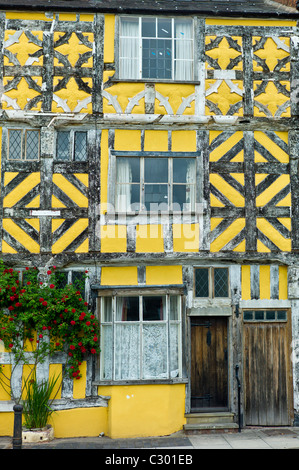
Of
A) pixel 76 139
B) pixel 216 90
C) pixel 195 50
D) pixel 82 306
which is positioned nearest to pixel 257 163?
pixel 216 90

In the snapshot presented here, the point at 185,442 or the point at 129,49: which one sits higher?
the point at 129,49

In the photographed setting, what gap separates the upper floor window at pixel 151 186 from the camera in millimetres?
10203

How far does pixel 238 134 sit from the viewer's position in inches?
408

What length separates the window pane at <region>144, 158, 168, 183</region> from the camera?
33.7 feet

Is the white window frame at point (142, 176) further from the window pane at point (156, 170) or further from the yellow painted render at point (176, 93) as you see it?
the yellow painted render at point (176, 93)

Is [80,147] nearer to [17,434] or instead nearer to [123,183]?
[123,183]

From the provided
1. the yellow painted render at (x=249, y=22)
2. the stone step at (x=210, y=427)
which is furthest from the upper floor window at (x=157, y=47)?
the stone step at (x=210, y=427)

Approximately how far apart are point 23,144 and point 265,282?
18.3 feet

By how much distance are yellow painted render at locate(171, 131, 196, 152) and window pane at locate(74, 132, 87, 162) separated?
1767mm

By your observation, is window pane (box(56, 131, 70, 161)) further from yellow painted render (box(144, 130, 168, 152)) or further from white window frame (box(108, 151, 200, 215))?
yellow painted render (box(144, 130, 168, 152))

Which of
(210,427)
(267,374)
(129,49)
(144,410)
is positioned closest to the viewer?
(144,410)

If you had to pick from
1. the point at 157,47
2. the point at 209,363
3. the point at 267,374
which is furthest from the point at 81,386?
the point at 157,47

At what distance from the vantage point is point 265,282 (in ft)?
33.6

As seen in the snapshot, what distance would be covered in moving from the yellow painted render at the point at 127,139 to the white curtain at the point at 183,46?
1644 mm
